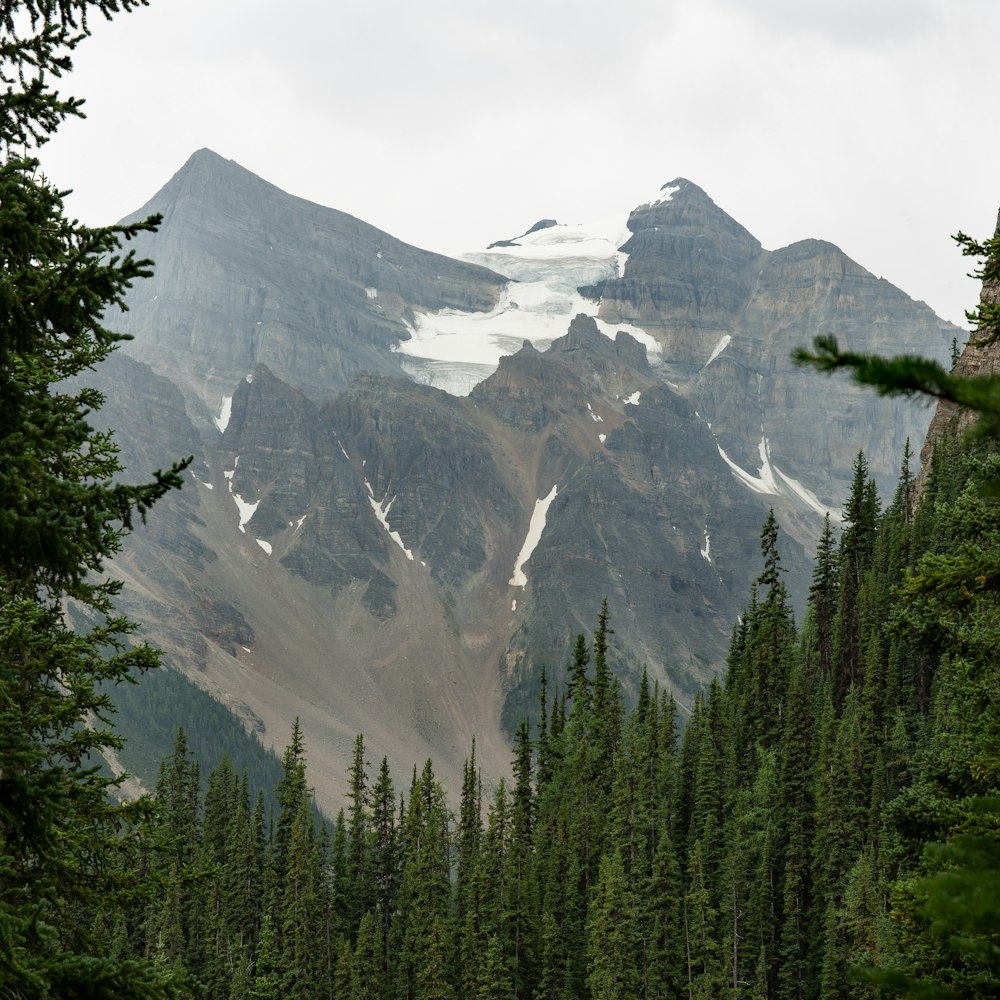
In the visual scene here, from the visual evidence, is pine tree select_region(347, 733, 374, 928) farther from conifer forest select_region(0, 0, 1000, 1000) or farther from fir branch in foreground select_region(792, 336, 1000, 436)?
fir branch in foreground select_region(792, 336, 1000, 436)

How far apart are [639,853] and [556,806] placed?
64.7 ft

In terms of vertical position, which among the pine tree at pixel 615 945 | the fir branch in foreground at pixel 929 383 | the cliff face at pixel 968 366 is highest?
the cliff face at pixel 968 366

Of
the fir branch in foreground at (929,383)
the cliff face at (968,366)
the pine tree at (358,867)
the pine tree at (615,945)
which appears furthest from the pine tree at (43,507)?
the cliff face at (968,366)

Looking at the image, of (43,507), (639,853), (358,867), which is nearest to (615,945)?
(639,853)

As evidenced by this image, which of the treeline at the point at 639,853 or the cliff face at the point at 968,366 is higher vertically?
the cliff face at the point at 968,366

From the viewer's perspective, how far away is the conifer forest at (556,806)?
10.7 m

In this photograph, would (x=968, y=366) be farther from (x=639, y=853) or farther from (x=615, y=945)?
(x=615, y=945)

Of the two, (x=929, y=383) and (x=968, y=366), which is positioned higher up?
(x=968, y=366)

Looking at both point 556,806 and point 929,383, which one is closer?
point 929,383

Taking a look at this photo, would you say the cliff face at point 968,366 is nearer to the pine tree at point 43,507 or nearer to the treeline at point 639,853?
the treeline at point 639,853

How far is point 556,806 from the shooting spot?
304 ft

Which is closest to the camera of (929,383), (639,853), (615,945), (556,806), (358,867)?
(929,383)

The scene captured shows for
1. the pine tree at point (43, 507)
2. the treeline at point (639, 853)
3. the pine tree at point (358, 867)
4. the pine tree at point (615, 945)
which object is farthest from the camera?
the pine tree at point (358, 867)

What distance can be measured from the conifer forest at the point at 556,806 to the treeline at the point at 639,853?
0.29 metres
